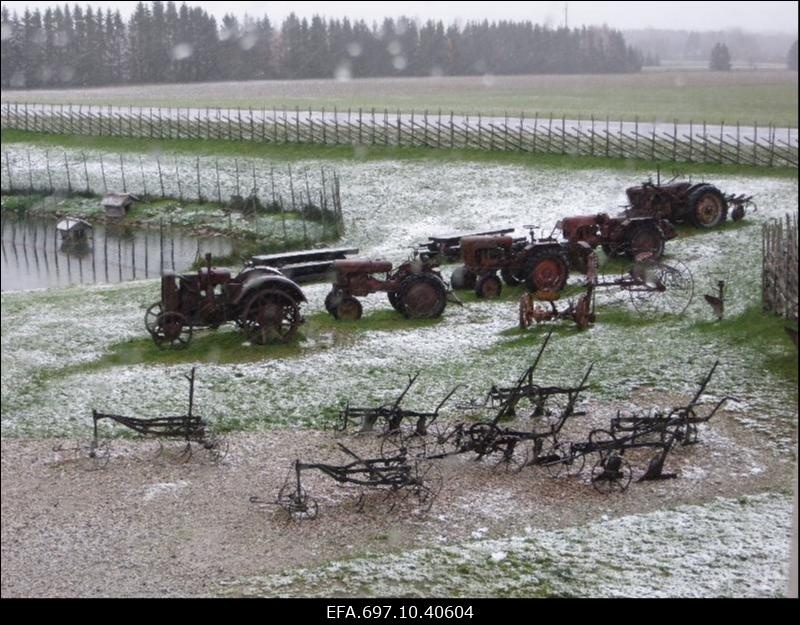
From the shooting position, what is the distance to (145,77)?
939 cm

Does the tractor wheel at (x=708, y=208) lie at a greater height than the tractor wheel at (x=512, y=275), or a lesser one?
greater

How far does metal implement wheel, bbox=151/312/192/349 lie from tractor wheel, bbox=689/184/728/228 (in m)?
5.58

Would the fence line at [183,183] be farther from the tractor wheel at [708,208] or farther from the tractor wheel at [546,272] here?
the tractor wheel at [708,208]

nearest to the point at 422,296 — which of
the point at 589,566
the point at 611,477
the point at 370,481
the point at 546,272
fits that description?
the point at 546,272

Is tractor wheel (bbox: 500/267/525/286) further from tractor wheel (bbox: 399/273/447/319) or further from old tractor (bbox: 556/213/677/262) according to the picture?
tractor wheel (bbox: 399/273/447/319)

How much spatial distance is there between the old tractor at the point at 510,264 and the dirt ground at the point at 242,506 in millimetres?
2442

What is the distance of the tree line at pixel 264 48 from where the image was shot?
9406 millimetres

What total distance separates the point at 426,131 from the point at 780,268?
12.2ft

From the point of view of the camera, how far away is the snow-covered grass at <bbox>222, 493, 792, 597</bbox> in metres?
8.25

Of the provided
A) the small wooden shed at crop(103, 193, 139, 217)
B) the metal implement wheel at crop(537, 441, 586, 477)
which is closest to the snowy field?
the metal implement wheel at crop(537, 441, 586, 477)

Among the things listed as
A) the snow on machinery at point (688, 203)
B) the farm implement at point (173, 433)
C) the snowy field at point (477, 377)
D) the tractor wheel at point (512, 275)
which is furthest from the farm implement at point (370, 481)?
the snow on machinery at point (688, 203)

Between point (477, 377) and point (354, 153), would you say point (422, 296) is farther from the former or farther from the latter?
point (354, 153)
